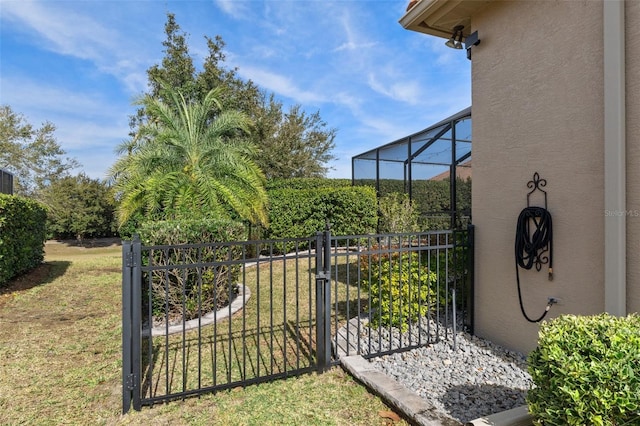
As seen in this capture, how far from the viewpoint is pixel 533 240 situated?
10.8 feet

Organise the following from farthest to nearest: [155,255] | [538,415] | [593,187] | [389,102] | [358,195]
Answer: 1. [389,102]
2. [358,195]
3. [155,255]
4. [593,187]
5. [538,415]

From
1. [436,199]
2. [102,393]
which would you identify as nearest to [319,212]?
[436,199]

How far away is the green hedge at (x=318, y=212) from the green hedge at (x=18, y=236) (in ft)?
19.3

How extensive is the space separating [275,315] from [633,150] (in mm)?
4340

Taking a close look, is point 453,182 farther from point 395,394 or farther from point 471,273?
point 395,394

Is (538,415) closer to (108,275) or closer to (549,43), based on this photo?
(549,43)

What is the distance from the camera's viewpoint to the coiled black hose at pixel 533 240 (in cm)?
322

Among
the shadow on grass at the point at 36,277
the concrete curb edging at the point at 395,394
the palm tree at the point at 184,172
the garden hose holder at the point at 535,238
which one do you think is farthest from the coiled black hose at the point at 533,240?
the shadow on grass at the point at 36,277

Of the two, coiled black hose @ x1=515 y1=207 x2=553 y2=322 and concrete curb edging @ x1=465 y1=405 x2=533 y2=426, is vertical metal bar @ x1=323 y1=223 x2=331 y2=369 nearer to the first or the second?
concrete curb edging @ x1=465 y1=405 x2=533 y2=426

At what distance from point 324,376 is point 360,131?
69.5 ft

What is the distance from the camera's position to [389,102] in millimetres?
15969

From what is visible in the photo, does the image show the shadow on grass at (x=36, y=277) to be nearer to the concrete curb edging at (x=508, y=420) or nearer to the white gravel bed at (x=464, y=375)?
the white gravel bed at (x=464, y=375)

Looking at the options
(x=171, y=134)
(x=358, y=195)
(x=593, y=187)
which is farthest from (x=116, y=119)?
(x=593, y=187)

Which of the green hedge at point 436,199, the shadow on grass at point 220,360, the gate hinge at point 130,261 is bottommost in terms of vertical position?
the shadow on grass at point 220,360
